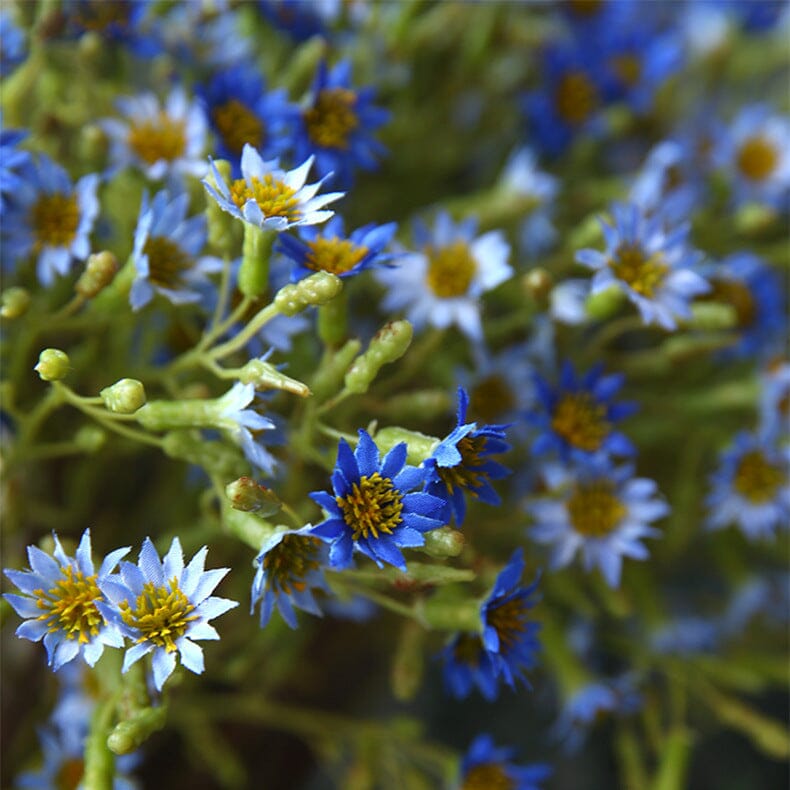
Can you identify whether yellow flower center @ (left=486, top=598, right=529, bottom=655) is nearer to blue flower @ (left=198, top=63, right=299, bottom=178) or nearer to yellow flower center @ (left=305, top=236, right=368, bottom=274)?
yellow flower center @ (left=305, top=236, right=368, bottom=274)

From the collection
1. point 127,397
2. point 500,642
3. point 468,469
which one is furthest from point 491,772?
point 127,397

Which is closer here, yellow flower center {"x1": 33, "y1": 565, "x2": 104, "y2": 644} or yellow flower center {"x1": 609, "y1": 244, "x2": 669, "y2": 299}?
yellow flower center {"x1": 33, "y1": 565, "x2": 104, "y2": 644}

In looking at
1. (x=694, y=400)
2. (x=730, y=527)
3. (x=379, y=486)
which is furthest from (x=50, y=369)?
(x=730, y=527)

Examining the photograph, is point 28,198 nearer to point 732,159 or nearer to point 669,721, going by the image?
point 732,159

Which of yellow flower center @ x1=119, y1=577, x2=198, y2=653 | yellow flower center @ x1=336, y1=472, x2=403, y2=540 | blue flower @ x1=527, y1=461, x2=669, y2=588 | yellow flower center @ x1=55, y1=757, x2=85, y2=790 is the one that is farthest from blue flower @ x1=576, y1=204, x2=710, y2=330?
yellow flower center @ x1=55, y1=757, x2=85, y2=790

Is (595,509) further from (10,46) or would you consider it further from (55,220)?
(10,46)
